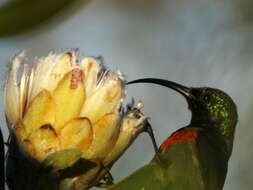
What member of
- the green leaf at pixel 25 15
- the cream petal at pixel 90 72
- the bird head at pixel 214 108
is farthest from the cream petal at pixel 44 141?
the bird head at pixel 214 108

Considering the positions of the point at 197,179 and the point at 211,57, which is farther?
the point at 211,57

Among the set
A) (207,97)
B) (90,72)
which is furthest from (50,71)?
(207,97)

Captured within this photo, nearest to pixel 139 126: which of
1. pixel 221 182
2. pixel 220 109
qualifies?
pixel 221 182

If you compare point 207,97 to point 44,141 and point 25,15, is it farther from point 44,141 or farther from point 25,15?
point 25,15

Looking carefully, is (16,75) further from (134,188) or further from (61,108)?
(134,188)

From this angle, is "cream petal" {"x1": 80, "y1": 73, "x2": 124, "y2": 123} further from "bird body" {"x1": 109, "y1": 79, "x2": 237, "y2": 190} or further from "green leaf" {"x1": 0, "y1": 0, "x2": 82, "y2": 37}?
"green leaf" {"x1": 0, "y1": 0, "x2": 82, "y2": 37}

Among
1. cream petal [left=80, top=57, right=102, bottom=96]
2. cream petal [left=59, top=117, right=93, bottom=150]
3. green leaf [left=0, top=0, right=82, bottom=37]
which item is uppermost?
green leaf [left=0, top=0, right=82, bottom=37]

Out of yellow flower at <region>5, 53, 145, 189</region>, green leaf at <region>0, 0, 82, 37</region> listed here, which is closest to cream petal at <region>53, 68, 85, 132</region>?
yellow flower at <region>5, 53, 145, 189</region>
